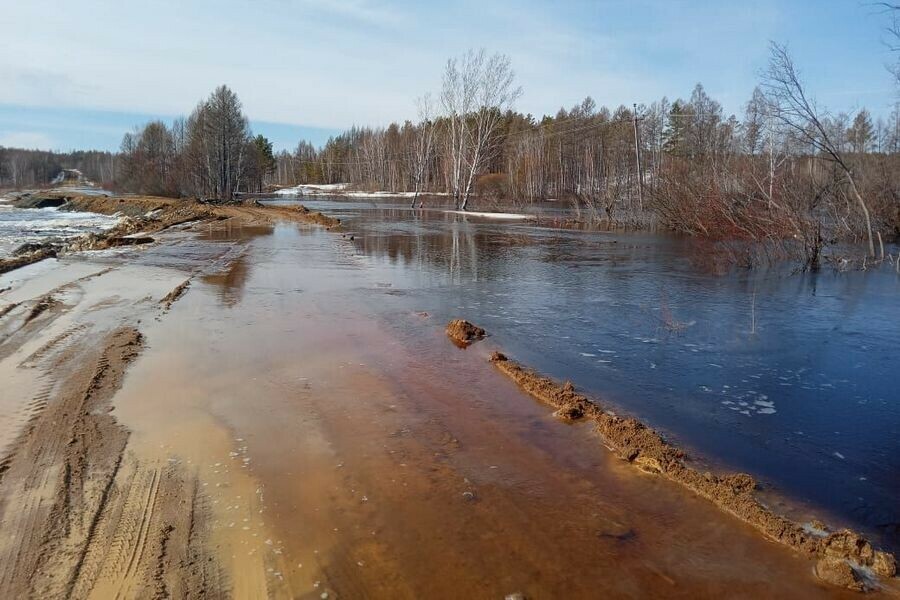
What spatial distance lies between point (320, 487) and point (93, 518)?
145 centimetres

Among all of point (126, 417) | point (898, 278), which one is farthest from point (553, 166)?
point (126, 417)

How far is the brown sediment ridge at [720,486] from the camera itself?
3.51m

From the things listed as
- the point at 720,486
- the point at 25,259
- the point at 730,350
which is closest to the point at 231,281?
the point at 25,259

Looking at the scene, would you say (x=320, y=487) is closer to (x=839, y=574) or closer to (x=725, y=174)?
(x=839, y=574)

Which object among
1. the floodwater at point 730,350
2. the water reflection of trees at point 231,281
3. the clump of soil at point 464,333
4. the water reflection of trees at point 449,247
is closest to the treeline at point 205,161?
the water reflection of trees at point 449,247

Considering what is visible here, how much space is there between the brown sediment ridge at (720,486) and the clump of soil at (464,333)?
193cm

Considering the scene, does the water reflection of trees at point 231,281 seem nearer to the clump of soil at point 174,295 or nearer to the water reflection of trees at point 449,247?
the clump of soil at point 174,295

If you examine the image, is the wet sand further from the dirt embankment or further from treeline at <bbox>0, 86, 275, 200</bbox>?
treeline at <bbox>0, 86, 275, 200</bbox>

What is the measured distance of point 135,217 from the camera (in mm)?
34656

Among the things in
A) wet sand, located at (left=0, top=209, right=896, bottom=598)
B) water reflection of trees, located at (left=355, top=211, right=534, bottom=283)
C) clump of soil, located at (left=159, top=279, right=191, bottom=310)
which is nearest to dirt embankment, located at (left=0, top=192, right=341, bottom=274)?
water reflection of trees, located at (left=355, top=211, right=534, bottom=283)

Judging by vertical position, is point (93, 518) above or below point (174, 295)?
below

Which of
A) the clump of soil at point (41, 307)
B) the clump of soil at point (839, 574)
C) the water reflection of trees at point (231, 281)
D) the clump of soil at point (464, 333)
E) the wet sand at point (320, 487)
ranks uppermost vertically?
the water reflection of trees at point (231, 281)

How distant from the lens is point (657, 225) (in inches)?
1119

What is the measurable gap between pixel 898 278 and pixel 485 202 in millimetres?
40957
